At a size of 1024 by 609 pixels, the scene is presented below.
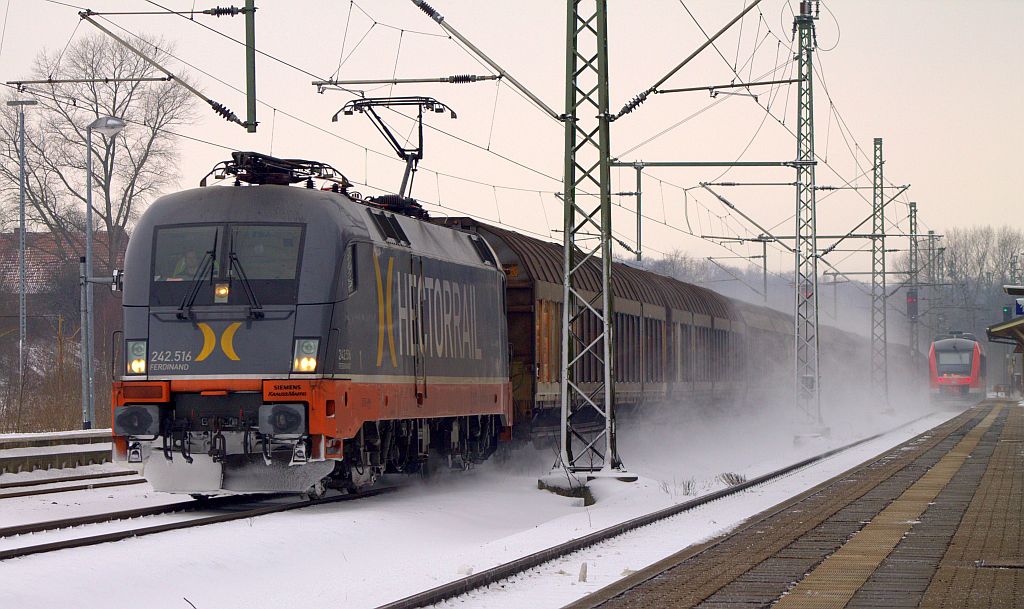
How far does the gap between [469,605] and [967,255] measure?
454 feet

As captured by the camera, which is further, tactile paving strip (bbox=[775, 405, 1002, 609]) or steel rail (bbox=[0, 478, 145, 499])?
steel rail (bbox=[0, 478, 145, 499])

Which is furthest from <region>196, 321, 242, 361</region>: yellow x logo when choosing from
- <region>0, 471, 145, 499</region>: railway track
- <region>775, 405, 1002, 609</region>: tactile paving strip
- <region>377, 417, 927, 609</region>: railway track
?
<region>775, 405, 1002, 609</region>: tactile paving strip

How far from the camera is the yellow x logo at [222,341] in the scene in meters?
15.5

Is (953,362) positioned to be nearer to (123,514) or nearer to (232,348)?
(232,348)

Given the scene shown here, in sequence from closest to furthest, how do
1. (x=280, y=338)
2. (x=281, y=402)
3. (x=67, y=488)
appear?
1. (x=281, y=402)
2. (x=280, y=338)
3. (x=67, y=488)

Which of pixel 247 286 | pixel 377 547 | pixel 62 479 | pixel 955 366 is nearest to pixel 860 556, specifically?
pixel 377 547

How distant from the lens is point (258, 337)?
15477 mm

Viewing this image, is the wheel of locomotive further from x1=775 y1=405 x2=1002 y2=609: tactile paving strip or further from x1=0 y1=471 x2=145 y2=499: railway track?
x1=775 y1=405 x2=1002 y2=609: tactile paving strip

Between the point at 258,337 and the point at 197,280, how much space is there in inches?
43.8

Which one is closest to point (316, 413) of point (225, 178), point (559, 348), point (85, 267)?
point (225, 178)

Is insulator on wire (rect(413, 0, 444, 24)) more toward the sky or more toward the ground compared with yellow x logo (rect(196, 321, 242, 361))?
more toward the sky

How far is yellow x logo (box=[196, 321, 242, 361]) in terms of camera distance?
50.9ft

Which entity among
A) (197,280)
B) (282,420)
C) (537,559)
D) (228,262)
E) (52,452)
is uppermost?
(228,262)

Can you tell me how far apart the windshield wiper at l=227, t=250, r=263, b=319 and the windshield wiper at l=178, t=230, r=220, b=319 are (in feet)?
0.78
